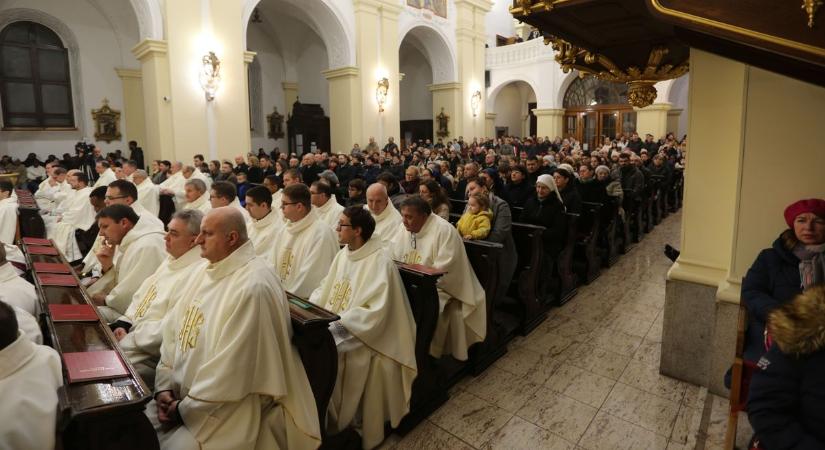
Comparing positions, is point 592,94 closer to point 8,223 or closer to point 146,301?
point 8,223

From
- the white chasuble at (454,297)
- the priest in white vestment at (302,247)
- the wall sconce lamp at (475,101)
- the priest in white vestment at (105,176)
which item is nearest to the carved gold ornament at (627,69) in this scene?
the white chasuble at (454,297)

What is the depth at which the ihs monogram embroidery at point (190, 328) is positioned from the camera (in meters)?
2.46

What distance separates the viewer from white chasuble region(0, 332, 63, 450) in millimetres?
1715

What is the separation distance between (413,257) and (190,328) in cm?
193

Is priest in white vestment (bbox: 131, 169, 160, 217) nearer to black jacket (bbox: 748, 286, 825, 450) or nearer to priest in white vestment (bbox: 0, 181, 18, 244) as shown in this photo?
priest in white vestment (bbox: 0, 181, 18, 244)

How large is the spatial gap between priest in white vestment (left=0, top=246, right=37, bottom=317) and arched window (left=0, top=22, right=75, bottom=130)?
13.5 m

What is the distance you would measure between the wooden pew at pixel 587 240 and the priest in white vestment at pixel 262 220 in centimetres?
365

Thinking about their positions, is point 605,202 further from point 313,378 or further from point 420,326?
point 313,378

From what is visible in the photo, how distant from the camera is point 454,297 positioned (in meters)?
3.83

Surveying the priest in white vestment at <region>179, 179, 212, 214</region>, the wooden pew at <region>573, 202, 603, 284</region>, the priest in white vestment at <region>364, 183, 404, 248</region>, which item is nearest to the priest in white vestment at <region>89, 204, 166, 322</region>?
the priest in white vestment at <region>364, 183, 404, 248</region>

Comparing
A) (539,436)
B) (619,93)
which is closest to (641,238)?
(539,436)

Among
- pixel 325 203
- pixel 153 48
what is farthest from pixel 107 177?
pixel 325 203

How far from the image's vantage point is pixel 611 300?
18.4 ft

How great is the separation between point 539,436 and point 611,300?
2864mm
